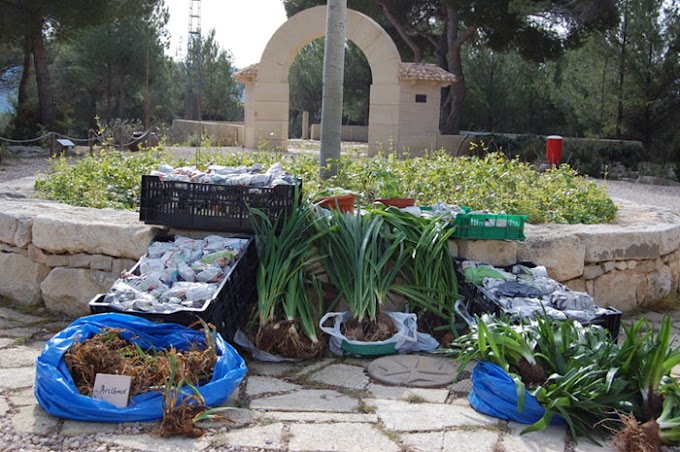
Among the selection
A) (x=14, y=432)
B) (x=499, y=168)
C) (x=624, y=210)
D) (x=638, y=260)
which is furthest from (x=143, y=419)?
(x=624, y=210)

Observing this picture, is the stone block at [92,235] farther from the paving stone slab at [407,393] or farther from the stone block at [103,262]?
the paving stone slab at [407,393]

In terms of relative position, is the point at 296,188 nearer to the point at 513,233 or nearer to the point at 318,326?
the point at 318,326

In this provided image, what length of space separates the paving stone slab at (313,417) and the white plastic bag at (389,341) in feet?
2.73

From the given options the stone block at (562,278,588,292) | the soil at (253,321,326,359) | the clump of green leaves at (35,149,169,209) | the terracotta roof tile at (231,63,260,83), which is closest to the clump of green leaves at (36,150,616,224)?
the clump of green leaves at (35,149,169,209)

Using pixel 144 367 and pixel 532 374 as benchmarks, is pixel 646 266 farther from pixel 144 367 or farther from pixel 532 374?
pixel 144 367

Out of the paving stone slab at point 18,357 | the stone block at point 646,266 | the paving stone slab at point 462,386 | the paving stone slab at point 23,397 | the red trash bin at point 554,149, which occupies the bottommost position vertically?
the paving stone slab at point 18,357

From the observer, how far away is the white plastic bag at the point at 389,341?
13.8ft

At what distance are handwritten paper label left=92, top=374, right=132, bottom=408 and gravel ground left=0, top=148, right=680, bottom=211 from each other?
8.73 metres

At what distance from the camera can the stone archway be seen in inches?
653

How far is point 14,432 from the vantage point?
3.03 metres

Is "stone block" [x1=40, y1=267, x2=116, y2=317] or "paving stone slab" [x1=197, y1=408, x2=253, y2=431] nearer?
"paving stone slab" [x1=197, y1=408, x2=253, y2=431]

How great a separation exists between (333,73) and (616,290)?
9.16 ft

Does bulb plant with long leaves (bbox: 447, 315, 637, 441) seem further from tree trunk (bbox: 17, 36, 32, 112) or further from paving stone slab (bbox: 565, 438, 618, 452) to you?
tree trunk (bbox: 17, 36, 32, 112)

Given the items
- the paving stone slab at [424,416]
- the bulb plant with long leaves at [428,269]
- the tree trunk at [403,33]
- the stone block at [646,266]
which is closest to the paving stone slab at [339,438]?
the paving stone slab at [424,416]
